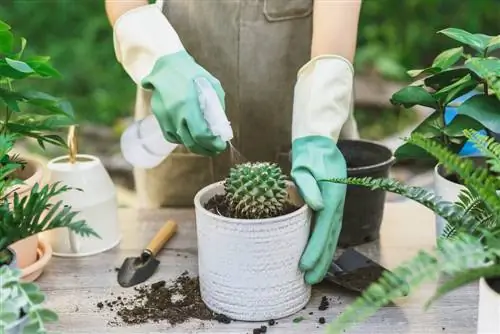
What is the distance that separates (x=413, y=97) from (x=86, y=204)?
52 cm

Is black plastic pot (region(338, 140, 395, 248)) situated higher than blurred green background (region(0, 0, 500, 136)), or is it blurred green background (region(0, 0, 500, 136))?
black plastic pot (region(338, 140, 395, 248))

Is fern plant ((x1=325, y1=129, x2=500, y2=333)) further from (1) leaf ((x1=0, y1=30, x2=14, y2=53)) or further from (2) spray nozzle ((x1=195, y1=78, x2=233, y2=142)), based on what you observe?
(1) leaf ((x1=0, y1=30, x2=14, y2=53))

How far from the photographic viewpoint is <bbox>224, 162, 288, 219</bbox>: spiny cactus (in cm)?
100

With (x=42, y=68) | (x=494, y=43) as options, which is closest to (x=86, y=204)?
(x=42, y=68)

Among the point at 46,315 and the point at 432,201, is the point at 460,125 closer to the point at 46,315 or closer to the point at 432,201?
the point at 432,201

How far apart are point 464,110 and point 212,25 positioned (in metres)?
0.51

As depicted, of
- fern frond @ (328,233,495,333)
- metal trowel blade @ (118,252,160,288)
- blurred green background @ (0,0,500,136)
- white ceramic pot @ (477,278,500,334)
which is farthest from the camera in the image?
blurred green background @ (0,0,500,136)

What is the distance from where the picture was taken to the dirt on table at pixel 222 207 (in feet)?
3.39

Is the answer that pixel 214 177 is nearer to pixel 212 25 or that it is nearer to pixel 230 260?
pixel 212 25

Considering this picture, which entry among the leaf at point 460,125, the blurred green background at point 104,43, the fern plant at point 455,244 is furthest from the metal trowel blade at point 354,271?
the blurred green background at point 104,43

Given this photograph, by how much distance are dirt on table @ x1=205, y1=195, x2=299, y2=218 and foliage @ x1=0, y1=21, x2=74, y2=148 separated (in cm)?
26

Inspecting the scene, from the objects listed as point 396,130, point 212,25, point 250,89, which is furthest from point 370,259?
point 396,130

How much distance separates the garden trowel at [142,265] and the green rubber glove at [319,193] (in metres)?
0.26

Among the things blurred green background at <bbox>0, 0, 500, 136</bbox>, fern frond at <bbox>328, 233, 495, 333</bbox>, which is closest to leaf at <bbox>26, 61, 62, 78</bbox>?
fern frond at <bbox>328, 233, 495, 333</bbox>
